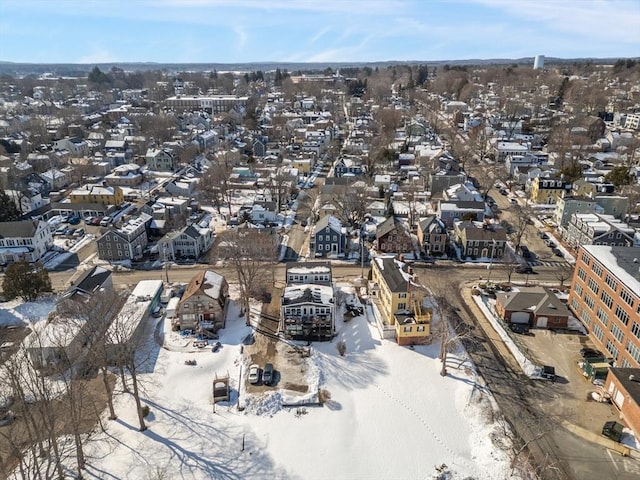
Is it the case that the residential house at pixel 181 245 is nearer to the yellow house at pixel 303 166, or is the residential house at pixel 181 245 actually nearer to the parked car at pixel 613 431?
the yellow house at pixel 303 166

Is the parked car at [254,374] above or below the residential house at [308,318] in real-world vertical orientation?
below

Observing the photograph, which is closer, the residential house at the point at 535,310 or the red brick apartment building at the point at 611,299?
the red brick apartment building at the point at 611,299

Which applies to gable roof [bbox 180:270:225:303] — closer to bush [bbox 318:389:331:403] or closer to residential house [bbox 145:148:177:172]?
bush [bbox 318:389:331:403]

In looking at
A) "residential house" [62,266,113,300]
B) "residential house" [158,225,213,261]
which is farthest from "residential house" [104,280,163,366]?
"residential house" [158,225,213,261]

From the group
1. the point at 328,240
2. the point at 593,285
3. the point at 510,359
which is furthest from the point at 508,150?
the point at 510,359

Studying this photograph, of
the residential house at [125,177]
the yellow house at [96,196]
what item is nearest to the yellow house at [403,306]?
the yellow house at [96,196]

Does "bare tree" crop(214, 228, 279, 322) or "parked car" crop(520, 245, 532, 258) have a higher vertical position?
"bare tree" crop(214, 228, 279, 322)

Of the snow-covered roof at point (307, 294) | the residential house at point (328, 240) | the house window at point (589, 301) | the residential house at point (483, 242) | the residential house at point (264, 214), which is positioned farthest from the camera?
the residential house at point (264, 214)
